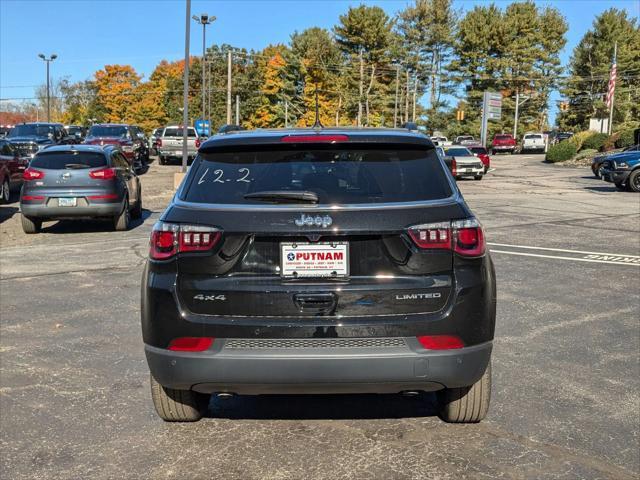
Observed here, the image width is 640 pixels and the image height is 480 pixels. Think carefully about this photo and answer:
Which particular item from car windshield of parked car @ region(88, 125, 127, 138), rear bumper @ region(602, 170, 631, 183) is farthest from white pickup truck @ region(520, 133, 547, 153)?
car windshield of parked car @ region(88, 125, 127, 138)

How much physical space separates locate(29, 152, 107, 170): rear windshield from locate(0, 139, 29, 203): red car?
5956 mm

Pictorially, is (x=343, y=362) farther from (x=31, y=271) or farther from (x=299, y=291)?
(x=31, y=271)

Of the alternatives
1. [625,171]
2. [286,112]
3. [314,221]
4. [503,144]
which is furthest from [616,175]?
[286,112]

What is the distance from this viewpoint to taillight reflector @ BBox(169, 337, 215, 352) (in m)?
3.46

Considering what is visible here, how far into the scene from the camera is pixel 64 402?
15.2 ft

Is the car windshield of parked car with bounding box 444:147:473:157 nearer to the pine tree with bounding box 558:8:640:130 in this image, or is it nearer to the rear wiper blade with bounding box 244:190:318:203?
the rear wiper blade with bounding box 244:190:318:203

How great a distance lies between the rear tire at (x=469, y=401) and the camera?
4.04 m

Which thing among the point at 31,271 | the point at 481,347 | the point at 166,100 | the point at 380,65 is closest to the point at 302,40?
the point at 380,65

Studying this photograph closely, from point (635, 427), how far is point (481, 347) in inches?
54.6

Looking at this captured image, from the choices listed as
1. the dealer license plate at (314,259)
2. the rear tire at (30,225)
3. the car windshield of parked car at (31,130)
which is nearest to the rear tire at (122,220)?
the rear tire at (30,225)

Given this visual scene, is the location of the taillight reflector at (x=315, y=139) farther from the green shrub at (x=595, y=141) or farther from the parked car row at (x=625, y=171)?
the green shrub at (x=595, y=141)

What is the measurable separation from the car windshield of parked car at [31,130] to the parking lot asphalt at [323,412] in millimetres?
23474

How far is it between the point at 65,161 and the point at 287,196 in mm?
10742

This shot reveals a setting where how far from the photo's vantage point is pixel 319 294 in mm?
3414
